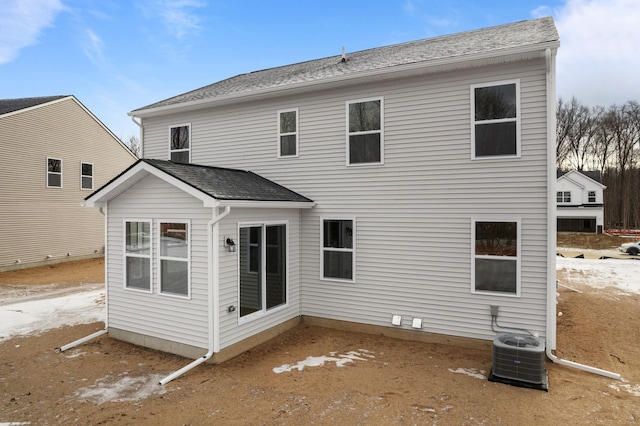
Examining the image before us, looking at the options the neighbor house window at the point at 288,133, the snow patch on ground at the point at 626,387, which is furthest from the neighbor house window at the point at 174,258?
the snow patch on ground at the point at 626,387

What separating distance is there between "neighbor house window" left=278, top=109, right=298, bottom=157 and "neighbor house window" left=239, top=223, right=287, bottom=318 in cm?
194

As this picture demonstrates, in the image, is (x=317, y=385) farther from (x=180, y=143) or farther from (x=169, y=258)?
(x=180, y=143)

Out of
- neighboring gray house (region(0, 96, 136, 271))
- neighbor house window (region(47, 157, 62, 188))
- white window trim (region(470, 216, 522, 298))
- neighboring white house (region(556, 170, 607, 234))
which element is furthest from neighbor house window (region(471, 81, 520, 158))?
neighboring white house (region(556, 170, 607, 234))

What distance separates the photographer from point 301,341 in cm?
746

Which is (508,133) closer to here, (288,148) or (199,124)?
(288,148)

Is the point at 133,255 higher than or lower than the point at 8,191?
lower

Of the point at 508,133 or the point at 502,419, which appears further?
the point at 508,133

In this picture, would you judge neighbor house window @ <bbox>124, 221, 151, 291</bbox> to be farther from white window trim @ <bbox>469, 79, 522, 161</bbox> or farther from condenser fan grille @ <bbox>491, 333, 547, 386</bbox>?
white window trim @ <bbox>469, 79, 522, 161</bbox>

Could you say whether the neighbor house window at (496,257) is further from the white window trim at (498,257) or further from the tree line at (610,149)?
the tree line at (610,149)

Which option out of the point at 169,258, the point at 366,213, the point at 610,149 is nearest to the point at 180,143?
the point at 169,258

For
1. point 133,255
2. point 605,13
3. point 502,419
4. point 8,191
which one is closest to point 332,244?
point 133,255

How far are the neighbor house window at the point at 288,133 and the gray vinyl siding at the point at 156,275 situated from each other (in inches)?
120

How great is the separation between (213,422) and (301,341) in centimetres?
313

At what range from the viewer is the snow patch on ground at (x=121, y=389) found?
5.09 m
